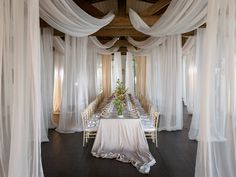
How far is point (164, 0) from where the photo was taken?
5.25 metres

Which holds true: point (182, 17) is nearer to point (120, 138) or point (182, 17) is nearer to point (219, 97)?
point (219, 97)

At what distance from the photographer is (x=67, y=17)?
11.8 feet

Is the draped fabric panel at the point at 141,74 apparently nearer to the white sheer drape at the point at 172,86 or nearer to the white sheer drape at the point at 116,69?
the white sheer drape at the point at 116,69

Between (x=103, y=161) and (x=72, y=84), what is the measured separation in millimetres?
2813

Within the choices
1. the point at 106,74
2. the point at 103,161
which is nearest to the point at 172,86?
the point at 103,161

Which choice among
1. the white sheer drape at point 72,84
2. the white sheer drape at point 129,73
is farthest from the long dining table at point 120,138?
the white sheer drape at point 129,73

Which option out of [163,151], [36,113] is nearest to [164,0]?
[163,151]

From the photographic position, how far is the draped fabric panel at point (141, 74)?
12273mm

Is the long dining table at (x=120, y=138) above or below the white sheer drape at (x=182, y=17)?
below

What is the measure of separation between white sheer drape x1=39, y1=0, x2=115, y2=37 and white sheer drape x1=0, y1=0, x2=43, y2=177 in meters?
0.87

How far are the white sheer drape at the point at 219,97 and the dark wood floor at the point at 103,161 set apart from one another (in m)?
1.45

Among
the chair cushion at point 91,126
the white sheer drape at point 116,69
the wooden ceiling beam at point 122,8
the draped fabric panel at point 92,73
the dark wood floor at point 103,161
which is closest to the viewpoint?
the dark wood floor at point 103,161

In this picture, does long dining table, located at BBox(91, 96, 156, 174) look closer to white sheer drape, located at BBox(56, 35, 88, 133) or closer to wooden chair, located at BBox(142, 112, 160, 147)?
wooden chair, located at BBox(142, 112, 160, 147)

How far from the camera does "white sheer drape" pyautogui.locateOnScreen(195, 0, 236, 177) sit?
2.22m
